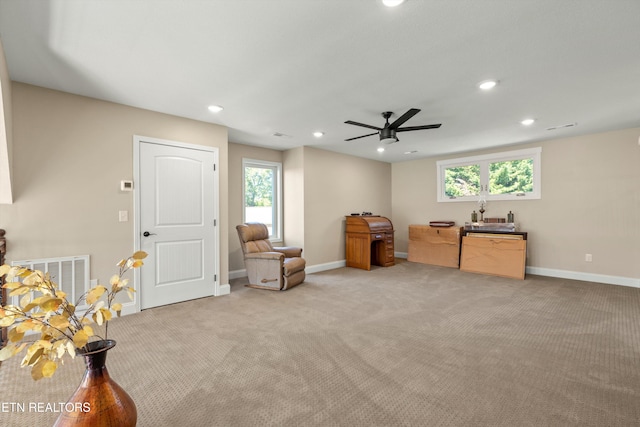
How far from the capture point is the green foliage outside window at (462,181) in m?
6.29

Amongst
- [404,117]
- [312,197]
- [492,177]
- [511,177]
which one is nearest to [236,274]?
[312,197]

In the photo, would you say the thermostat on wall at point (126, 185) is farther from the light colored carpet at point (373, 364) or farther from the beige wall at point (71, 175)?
the light colored carpet at point (373, 364)

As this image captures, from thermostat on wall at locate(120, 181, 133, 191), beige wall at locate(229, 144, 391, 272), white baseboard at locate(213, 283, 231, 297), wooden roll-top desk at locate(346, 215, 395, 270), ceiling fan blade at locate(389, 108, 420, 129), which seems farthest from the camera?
wooden roll-top desk at locate(346, 215, 395, 270)

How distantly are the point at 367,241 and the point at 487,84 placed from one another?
3558mm

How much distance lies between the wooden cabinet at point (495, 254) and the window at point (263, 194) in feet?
12.2

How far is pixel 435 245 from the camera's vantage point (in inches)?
252

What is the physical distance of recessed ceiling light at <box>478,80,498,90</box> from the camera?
2924 millimetres

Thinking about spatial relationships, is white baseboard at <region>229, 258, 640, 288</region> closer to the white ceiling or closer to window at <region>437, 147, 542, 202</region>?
window at <region>437, 147, 542, 202</region>

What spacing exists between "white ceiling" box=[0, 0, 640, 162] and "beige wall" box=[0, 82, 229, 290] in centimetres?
21

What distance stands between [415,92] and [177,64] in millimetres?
2348

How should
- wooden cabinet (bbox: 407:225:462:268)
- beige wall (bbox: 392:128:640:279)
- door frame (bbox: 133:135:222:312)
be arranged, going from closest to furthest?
door frame (bbox: 133:135:222:312) → beige wall (bbox: 392:128:640:279) → wooden cabinet (bbox: 407:225:462:268)

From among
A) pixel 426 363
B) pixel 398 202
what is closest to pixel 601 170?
pixel 398 202

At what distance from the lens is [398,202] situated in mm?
7598

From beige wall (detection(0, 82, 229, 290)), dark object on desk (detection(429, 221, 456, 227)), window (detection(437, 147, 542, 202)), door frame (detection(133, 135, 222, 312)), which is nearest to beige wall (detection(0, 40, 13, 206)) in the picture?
beige wall (detection(0, 82, 229, 290))
